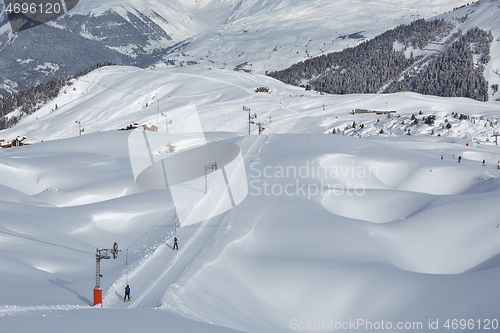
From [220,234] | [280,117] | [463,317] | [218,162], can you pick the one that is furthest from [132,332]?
[280,117]

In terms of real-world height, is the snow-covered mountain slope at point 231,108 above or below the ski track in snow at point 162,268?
above

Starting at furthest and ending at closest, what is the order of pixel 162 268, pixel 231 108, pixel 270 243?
pixel 231 108 → pixel 270 243 → pixel 162 268

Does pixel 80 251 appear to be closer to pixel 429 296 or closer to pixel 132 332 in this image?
pixel 132 332

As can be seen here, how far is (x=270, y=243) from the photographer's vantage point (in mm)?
32375

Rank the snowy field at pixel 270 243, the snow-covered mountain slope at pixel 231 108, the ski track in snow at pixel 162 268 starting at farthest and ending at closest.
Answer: the snow-covered mountain slope at pixel 231 108, the ski track in snow at pixel 162 268, the snowy field at pixel 270 243

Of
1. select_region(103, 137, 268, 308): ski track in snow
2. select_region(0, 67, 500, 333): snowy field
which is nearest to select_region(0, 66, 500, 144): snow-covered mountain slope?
select_region(0, 67, 500, 333): snowy field

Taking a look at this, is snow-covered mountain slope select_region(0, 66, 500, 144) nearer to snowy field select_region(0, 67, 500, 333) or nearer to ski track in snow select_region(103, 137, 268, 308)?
snowy field select_region(0, 67, 500, 333)

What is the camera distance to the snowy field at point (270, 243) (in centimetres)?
2328

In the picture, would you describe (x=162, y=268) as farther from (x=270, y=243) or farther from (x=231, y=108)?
(x=231, y=108)

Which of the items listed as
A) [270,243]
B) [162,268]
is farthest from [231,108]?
[162,268]

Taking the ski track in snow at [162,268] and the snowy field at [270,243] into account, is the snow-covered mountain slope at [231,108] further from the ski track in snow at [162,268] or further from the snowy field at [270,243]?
the ski track in snow at [162,268]

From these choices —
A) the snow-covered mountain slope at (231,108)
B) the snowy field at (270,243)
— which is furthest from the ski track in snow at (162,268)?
the snow-covered mountain slope at (231,108)

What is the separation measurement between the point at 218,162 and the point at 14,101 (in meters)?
137

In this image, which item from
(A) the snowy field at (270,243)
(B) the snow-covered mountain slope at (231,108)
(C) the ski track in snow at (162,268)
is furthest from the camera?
(B) the snow-covered mountain slope at (231,108)
